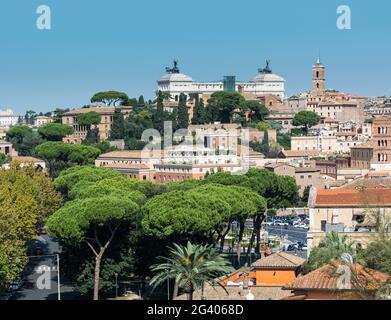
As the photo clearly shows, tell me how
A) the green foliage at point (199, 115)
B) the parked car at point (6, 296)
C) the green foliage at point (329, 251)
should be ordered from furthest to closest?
1. the green foliage at point (199, 115)
2. the parked car at point (6, 296)
3. the green foliage at point (329, 251)

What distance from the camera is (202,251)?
18.2 metres

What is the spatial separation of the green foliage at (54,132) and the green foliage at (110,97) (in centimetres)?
1323

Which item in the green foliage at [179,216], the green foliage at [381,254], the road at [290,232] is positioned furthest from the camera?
the road at [290,232]

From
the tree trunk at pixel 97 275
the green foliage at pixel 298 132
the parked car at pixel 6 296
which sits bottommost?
the parked car at pixel 6 296

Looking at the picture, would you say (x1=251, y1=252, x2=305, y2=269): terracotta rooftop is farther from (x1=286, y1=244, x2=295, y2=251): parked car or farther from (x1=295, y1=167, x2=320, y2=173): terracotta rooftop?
(x1=295, y1=167, x2=320, y2=173): terracotta rooftop

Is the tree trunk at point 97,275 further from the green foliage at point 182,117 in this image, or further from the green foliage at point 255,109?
the green foliage at point 255,109

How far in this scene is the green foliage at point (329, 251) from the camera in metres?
17.7

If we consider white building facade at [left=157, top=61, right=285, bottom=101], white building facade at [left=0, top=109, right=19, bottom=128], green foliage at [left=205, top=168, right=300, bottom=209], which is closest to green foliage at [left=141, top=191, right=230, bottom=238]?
green foliage at [left=205, top=168, right=300, bottom=209]

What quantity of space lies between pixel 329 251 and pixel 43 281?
13174 mm

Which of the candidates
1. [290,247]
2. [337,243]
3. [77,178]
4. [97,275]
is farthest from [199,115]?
[337,243]

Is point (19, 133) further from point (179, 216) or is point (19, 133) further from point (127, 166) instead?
point (179, 216)

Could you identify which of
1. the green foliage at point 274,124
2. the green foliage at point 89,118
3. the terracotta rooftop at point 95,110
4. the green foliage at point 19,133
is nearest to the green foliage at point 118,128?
the green foliage at point 89,118

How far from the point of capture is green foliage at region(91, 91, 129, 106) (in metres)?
99.8

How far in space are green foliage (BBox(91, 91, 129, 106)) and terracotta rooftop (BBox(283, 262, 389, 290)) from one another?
3330 inches
